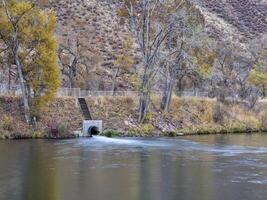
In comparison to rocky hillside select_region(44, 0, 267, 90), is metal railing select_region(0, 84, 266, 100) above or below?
below

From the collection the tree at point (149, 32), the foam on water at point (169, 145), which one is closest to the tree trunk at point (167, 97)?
the tree at point (149, 32)

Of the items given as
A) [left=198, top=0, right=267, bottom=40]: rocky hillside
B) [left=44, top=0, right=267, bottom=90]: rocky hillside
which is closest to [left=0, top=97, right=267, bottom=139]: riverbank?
[left=44, top=0, right=267, bottom=90]: rocky hillside

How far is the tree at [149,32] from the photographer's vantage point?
177 ft

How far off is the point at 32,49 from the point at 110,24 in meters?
39.6

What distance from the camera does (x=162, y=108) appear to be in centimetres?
5769

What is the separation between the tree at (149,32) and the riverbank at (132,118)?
1.98 meters

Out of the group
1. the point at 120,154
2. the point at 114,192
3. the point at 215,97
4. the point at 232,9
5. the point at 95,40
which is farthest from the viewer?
the point at 232,9

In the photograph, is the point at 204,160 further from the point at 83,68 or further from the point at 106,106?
the point at 83,68

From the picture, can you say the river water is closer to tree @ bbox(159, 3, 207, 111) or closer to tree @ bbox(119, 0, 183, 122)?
tree @ bbox(119, 0, 183, 122)

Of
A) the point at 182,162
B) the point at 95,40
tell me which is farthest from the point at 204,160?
the point at 95,40

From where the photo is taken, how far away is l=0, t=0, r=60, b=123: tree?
48.8 meters

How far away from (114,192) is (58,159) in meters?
10.7

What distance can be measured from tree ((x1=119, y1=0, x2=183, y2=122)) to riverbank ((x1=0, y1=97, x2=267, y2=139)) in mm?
1981

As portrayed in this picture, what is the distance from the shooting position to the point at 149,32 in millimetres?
55719
